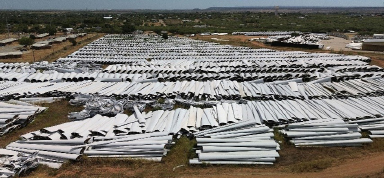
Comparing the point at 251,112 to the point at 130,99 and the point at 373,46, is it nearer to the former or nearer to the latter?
the point at 130,99

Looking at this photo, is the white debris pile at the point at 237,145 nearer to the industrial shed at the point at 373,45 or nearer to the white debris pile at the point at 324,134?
the white debris pile at the point at 324,134

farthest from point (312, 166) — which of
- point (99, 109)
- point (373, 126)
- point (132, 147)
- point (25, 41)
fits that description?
point (25, 41)

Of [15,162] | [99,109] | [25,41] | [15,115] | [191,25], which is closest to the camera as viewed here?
[15,162]

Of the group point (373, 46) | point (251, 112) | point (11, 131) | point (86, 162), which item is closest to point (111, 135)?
point (86, 162)

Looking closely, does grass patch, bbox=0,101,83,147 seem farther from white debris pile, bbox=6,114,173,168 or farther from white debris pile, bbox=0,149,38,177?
white debris pile, bbox=0,149,38,177

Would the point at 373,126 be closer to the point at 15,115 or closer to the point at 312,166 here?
the point at 312,166

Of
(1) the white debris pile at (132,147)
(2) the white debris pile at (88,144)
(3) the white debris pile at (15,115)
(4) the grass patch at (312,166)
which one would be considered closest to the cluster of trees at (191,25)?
(3) the white debris pile at (15,115)

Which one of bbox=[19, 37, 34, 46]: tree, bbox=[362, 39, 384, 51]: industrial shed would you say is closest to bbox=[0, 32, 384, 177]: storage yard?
bbox=[19, 37, 34, 46]: tree

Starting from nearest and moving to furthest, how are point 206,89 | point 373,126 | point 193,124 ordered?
point 193,124 < point 373,126 < point 206,89
